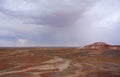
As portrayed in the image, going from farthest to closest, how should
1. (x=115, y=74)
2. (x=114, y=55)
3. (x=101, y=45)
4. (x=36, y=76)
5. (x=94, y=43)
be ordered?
1. (x=94, y=43)
2. (x=101, y=45)
3. (x=114, y=55)
4. (x=115, y=74)
5. (x=36, y=76)

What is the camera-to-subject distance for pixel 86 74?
41750 millimetres

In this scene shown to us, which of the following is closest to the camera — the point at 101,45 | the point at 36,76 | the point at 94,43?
the point at 36,76

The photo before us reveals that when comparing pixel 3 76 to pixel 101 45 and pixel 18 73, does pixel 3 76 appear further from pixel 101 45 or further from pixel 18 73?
pixel 101 45

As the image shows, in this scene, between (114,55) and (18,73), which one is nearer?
(18,73)

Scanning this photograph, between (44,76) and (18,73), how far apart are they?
4925 millimetres

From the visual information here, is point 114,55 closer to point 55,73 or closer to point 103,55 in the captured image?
point 103,55

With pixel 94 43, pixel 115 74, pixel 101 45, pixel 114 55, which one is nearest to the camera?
pixel 115 74

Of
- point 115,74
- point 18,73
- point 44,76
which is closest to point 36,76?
point 44,76

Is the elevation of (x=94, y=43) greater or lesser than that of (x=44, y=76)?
greater

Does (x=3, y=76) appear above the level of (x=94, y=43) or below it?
below

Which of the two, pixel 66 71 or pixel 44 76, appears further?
pixel 66 71

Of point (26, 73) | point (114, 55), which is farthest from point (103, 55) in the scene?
point (26, 73)

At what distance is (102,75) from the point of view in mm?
41625

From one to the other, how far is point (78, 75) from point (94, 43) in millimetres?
61575
